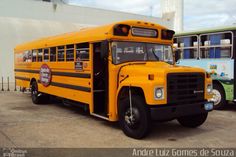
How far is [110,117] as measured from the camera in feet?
23.6

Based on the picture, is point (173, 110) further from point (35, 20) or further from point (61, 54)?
point (35, 20)

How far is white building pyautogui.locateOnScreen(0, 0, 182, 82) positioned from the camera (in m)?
22.6

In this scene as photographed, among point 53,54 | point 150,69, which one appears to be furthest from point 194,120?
point 53,54

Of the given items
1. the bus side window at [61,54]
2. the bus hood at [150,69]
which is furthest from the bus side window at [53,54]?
the bus hood at [150,69]

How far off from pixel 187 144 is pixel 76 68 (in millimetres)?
3814

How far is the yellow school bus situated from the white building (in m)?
14.3

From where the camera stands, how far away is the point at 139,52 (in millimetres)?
7512

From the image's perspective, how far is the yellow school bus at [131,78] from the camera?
6.26 metres

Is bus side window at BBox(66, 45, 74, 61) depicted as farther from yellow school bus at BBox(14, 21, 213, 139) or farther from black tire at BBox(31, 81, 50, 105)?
black tire at BBox(31, 81, 50, 105)

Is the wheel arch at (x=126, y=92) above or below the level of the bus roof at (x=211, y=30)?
below

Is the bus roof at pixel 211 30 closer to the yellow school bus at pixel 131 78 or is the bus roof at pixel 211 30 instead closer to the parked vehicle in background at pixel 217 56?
the parked vehicle in background at pixel 217 56

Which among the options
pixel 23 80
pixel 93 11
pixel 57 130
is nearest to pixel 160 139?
pixel 57 130

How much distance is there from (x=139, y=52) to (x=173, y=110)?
1878 mm

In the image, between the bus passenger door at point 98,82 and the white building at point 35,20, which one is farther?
the white building at point 35,20
